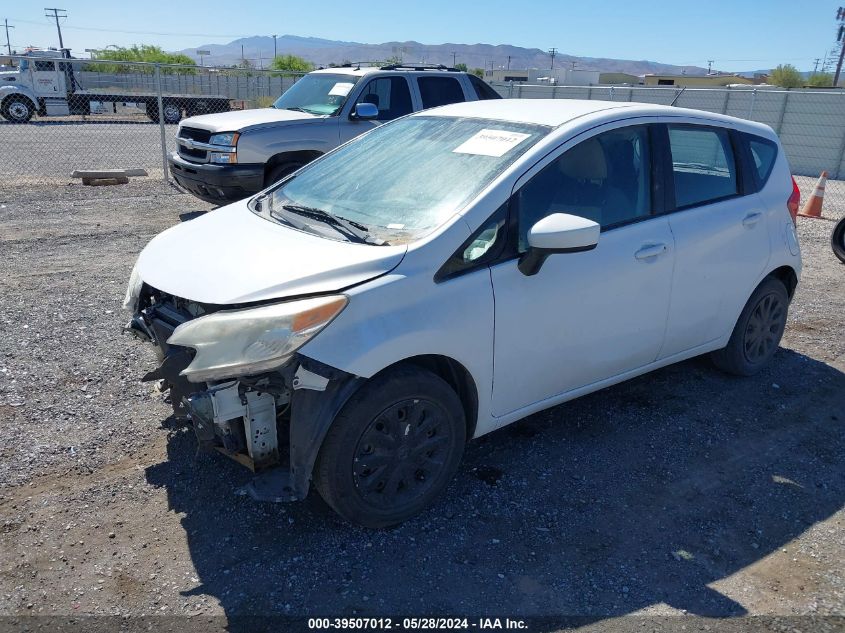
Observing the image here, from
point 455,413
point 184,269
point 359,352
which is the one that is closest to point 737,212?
point 455,413

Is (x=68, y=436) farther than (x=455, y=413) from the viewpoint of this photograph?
Yes

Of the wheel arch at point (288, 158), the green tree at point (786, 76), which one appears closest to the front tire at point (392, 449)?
the wheel arch at point (288, 158)

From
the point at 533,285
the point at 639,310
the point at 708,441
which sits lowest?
the point at 708,441

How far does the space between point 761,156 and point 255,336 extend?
3775mm

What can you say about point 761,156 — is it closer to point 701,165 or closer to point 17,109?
point 701,165

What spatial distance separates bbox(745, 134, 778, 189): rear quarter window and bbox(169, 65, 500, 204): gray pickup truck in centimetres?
520

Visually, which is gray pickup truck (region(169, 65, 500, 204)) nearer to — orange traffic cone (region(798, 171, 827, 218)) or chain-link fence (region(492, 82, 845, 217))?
orange traffic cone (region(798, 171, 827, 218))

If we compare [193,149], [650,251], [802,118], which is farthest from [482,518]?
[802,118]

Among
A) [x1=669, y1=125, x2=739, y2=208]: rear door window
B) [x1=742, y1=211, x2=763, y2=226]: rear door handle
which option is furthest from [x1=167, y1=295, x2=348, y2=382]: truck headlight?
[x1=742, y1=211, x2=763, y2=226]: rear door handle

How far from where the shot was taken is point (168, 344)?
299cm

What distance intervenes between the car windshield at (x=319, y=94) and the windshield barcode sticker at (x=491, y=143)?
5.96 metres

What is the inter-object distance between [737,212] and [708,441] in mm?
1453

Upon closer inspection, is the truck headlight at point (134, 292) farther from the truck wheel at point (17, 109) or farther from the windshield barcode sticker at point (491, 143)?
the truck wheel at point (17, 109)

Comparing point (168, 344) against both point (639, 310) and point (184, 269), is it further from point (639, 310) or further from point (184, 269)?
point (639, 310)
